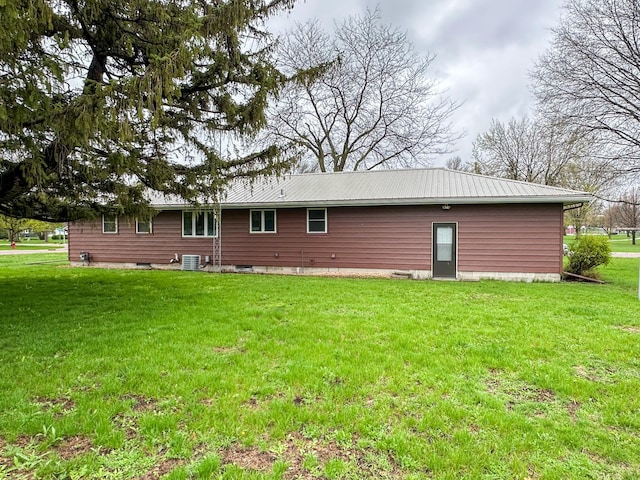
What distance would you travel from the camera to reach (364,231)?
11445 mm

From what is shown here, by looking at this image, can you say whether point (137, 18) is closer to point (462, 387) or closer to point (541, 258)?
point (462, 387)

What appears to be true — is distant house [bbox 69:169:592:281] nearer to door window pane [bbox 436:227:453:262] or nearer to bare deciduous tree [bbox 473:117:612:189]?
door window pane [bbox 436:227:453:262]

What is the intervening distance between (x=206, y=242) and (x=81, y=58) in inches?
318

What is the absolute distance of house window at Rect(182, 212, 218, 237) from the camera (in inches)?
508

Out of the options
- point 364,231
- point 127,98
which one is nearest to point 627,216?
point 364,231

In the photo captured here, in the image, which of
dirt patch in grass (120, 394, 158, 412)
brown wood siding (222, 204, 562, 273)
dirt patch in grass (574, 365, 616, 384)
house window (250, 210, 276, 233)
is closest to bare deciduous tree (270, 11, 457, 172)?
house window (250, 210, 276, 233)

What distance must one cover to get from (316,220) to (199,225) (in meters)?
4.42

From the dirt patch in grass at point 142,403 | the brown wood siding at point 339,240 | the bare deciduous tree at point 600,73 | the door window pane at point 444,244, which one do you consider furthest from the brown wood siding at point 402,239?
the dirt patch in grass at point 142,403

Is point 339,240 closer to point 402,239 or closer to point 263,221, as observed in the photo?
point 402,239

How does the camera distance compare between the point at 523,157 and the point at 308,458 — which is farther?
the point at 523,157

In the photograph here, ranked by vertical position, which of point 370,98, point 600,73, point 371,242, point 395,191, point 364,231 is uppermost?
point 370,98

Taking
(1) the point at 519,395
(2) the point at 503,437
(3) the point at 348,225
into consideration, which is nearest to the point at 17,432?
(2) the point at 503,437

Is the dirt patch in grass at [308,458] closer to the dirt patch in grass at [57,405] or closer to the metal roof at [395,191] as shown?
the dirt patch in grass at [57,405]

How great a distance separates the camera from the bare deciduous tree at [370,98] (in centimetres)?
1908
